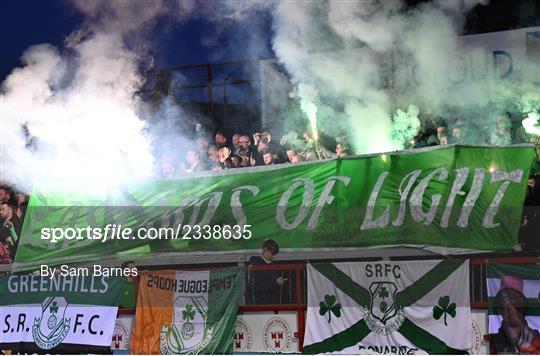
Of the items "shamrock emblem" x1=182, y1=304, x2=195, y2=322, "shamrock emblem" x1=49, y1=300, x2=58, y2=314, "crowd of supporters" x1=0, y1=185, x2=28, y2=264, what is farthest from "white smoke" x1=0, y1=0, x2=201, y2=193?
"shamrock emblem" x1=182, y1=304, x2=195, y2=322

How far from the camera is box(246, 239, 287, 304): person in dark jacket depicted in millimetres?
10117

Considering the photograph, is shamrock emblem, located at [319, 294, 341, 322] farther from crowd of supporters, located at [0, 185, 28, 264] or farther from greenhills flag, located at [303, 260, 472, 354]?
crowd of supporters, located at [0, 185, 28, 264]

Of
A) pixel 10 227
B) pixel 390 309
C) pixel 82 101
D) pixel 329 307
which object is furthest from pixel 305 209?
pixel 10 227

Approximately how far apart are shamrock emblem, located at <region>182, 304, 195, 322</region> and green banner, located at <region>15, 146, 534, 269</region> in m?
0.80

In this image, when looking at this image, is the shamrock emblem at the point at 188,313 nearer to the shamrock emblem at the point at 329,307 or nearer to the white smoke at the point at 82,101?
the shamrock emblem at the point at 329,307

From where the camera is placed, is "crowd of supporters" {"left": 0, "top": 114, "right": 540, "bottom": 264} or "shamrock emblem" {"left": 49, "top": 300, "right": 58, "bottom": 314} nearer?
"crowd of supporters" {"left": 0, "top": 114, "right": 540, "bottom": 264}

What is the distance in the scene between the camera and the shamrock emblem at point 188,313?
10.5 meters

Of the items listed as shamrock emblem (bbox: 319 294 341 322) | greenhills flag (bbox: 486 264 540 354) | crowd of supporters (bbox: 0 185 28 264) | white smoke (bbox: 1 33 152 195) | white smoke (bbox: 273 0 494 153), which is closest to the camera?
greenhills flag (bbox: 486 264 540 354)

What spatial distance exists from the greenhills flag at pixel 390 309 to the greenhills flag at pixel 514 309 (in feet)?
0.88

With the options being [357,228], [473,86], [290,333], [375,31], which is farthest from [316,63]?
[290,333]

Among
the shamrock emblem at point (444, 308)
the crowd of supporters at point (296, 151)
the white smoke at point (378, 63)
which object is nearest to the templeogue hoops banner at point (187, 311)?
the crowd of supporters at point (296, 151)

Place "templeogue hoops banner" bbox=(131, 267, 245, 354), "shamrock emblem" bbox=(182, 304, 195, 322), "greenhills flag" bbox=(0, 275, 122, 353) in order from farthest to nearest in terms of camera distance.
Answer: "greenhills flag" bbox=(0, 275, 122, 353) < "shamrock emblem" bbox=(182, 304, 195, 322) < "templeogue hoops banner" bbox=(131, 267, 245, 354)

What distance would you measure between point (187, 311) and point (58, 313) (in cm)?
187

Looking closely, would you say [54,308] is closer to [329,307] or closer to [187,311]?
[187,311]
